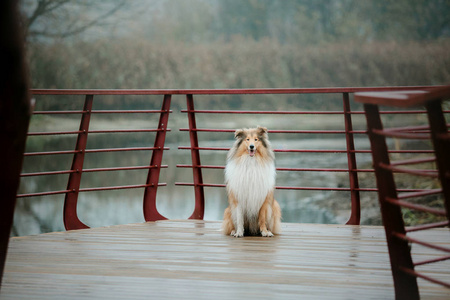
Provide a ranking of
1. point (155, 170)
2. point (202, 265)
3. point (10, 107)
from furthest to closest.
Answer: point (155, 170), point (202, 265), point (10, 107)

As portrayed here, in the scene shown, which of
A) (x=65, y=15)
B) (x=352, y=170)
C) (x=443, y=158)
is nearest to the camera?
(x=443, y=158)

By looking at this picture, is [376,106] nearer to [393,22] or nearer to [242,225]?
[242,225]

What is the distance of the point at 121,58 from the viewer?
64.7 ft

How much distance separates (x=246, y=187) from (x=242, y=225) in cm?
28

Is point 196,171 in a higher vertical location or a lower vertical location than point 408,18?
lower

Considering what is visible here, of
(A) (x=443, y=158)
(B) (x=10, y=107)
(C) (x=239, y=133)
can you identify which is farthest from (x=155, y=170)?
(B) (x=10, y=107)

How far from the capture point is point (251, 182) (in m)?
4.04

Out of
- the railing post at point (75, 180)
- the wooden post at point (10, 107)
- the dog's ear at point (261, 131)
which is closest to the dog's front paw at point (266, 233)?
the dog's ear at point (261, 131)

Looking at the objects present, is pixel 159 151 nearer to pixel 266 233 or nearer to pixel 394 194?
pixel 266 233

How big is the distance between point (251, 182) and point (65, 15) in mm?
13273

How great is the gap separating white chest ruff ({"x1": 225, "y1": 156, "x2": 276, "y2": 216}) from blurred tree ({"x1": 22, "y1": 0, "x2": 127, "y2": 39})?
32.8 ft

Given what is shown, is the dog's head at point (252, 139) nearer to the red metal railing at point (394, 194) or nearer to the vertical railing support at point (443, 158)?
the red metal railing at point (394, 194)

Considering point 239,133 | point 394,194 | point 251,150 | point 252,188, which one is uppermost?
point 239,133

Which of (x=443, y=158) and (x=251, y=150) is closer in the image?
(x=443, y=158)
